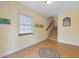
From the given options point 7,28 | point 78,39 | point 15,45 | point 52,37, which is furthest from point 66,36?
point 7,28

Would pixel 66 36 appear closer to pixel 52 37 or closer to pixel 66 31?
pixel 66 31

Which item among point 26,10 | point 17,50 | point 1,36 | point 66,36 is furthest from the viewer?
point 66,36

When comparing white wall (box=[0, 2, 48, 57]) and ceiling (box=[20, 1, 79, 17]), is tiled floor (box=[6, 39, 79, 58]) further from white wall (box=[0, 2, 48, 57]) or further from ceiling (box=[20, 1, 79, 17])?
ceiling (box=[20, 1, 79, 17])

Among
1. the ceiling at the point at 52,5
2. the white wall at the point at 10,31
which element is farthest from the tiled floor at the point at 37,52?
the ceiling at the point at 52,5

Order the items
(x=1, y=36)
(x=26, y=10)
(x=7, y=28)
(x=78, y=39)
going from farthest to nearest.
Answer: (x=78, y=39), (x=26, y=10), (x=7, y=28), (x=1, y=36)

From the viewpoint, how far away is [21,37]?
14.0 ft

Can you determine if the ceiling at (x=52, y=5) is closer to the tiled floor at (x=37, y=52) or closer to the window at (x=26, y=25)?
the window at (x=26, y=25)

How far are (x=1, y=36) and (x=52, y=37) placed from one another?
522 centimetres

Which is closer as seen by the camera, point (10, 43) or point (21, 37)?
point (10, 43)

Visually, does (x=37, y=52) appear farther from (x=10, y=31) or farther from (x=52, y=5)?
(x=52, y=5)

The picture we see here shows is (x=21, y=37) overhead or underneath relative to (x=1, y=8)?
underneath

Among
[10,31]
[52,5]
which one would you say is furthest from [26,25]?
[52,5]

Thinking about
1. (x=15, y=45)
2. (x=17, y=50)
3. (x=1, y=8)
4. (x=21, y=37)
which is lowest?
(x=17, y=50)

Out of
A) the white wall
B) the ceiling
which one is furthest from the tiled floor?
the ceiling
